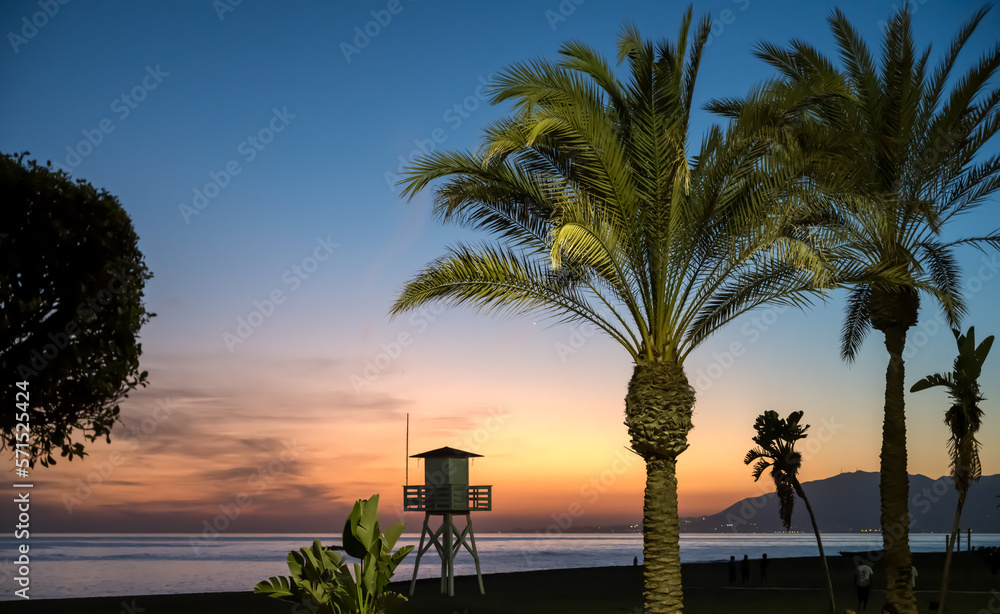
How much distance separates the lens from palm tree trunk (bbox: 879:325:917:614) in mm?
17125

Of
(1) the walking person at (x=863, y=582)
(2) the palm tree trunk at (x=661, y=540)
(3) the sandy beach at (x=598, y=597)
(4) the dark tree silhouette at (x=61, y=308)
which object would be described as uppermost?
(4) the dark tree silhouette at (x=61, y=308)

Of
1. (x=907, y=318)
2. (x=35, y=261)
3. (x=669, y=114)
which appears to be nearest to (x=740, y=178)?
(x=669, y=114)

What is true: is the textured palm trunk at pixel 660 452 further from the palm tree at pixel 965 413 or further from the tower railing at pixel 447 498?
the tower railing at pixel 447 498

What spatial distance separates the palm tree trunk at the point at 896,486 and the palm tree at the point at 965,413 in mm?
951

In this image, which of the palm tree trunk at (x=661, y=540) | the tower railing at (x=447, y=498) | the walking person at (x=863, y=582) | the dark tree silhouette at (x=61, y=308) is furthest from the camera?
the tower railing at (x=447, y=498)

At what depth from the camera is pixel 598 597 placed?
27.9 metres

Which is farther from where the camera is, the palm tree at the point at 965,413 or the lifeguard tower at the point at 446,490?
the lifeguard tower at the point at 446,490

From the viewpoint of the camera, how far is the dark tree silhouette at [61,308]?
10609mm

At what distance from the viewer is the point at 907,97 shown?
55.0 feet

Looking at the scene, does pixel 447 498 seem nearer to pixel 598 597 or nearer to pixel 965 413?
pixel 598 597

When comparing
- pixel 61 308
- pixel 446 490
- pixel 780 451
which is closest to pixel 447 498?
pixel 446 490

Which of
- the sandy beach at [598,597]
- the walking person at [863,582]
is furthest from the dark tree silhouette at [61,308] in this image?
the walking person at [863,582]

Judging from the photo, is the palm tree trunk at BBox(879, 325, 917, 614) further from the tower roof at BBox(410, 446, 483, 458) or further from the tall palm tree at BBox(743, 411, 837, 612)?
the tower roof at BBox(410, 446, 483, 458)

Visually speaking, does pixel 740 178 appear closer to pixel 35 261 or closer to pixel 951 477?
pixel 951 477
